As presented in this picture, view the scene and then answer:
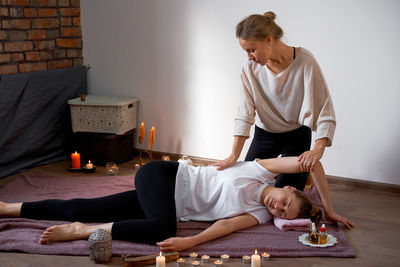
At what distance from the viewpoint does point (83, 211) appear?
96.7 inches

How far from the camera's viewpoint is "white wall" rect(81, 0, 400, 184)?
3.11 m

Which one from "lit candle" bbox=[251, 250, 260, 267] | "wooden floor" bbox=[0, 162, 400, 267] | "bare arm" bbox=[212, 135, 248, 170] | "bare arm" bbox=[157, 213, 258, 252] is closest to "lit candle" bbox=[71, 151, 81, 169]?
"wooden floor" bbox=[0, 162, 400, 267]

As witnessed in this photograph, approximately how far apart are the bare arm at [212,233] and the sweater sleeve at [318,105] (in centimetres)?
53

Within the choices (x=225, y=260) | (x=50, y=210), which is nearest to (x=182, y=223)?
(x=225, y=260)

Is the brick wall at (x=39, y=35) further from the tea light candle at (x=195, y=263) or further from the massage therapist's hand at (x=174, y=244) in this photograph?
the tea light candle at (x=195, y=263)

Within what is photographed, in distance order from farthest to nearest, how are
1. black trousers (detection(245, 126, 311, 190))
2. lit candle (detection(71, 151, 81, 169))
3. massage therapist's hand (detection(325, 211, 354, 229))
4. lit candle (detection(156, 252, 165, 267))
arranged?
lit candle (detection(71, 151, 81, 169)) → black trousers (detection(245, 126, 311, 190)) → massage therapist's hand (detection(325, 211, 354, 229)) → lit candle (detection(156, 252, 165, 267))

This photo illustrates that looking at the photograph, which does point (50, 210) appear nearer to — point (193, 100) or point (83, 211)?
point (83, 211)

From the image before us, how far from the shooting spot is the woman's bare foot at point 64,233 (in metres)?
2.29

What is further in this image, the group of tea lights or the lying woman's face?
the lying woman's face

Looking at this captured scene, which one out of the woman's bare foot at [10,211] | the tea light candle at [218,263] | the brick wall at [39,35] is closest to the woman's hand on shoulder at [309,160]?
the tea light candle at [218,263]

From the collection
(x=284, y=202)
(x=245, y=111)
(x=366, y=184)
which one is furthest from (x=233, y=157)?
(x=366, y=184)

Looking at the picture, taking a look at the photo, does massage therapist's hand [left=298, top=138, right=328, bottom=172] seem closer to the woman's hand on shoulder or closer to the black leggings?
the woman's hand on shoulder

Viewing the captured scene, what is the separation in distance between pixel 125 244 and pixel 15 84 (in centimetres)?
174

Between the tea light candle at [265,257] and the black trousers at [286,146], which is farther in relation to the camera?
the black trousers at [286,146]
